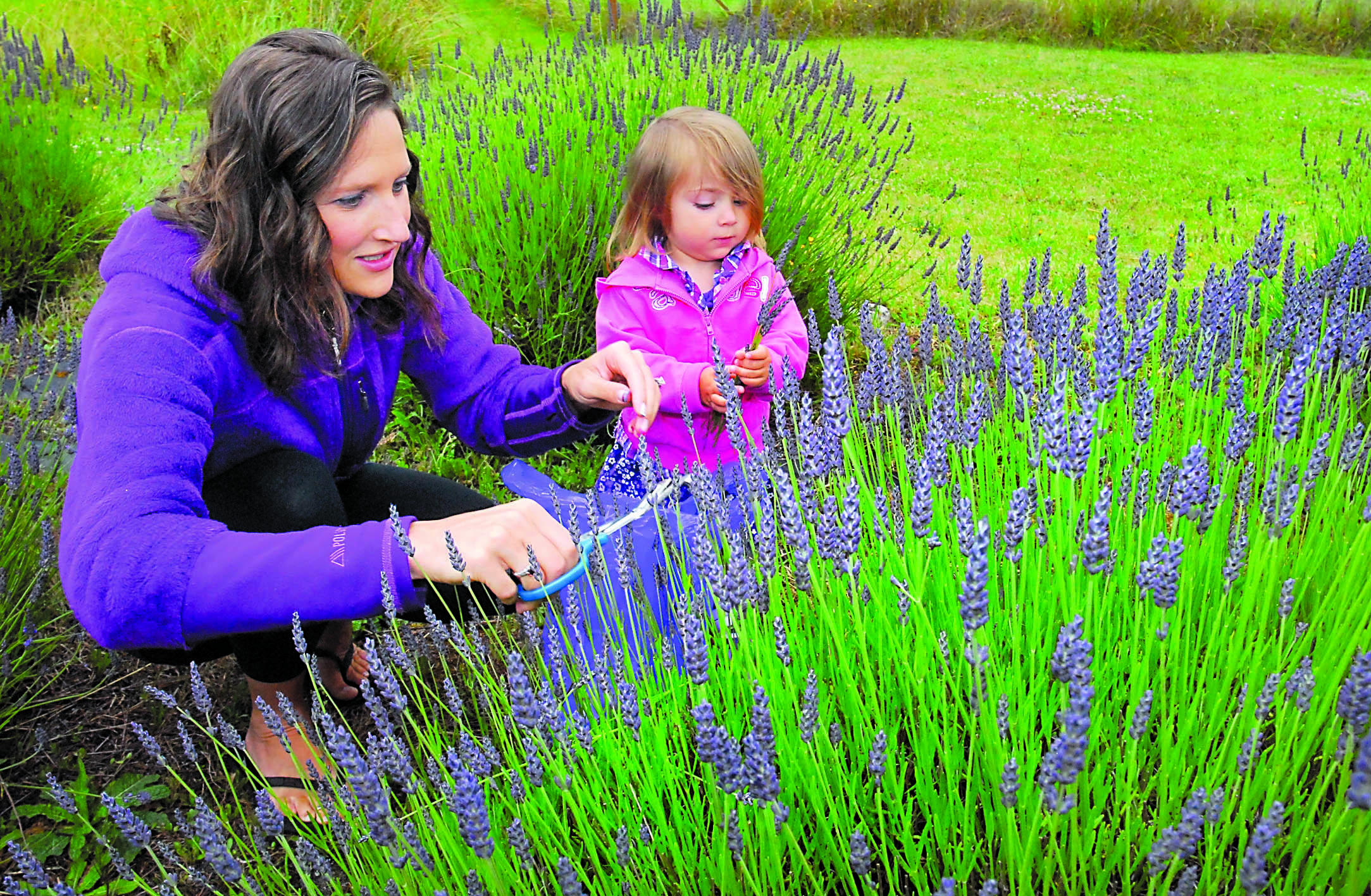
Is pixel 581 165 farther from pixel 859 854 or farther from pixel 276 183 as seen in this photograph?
pixel 859 854

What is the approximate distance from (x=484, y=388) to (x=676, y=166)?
88 cm

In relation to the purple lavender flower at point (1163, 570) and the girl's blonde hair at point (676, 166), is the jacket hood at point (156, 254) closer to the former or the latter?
the girl's blonde hair at point (676, 166)

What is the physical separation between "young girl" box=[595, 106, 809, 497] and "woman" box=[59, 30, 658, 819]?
0.45 meters

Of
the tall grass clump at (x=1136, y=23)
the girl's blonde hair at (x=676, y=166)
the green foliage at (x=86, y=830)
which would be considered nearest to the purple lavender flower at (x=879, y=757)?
the green foliage at (x=86, y=830)

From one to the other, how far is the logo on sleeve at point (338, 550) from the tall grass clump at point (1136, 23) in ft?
41.0

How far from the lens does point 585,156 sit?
3566 mm

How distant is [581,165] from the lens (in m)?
3.67

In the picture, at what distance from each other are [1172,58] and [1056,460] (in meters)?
13.1

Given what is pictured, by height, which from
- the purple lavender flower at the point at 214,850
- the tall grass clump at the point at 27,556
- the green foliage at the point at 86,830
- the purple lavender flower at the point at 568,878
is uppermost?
the purple lavender flower at the point at 568,878

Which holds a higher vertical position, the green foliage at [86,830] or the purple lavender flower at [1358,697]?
the purple lavender flower at [1358,697]

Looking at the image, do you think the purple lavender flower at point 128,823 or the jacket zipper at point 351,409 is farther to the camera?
the jacket zipper at point 351,409

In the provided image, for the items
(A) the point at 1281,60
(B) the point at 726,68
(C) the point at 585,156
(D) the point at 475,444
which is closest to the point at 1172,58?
(A) the point at 1281,60

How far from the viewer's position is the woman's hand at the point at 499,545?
1356 millimetres

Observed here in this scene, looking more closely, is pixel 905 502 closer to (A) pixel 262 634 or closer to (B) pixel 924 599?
(B) pixel 924 599
